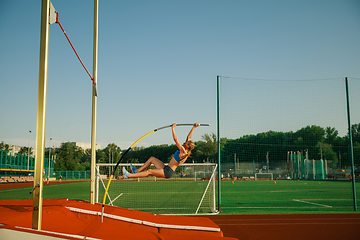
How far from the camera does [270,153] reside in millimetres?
15492

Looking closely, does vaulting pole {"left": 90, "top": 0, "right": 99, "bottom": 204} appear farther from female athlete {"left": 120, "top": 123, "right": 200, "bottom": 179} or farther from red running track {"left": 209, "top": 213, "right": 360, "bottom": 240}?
red running track {"left": 209, "top": 213, "right": 360, "bottom": 240}

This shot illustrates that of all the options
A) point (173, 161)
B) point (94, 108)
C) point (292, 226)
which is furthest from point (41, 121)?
point (292, 226)

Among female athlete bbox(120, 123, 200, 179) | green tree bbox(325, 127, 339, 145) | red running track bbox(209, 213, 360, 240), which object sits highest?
green tree bbox(325, 127, 339, 145)

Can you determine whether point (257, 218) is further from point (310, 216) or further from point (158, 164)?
point (158, 164)

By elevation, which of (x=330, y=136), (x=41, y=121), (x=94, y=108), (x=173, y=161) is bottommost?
(x=173, y=161)

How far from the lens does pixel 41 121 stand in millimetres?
3230

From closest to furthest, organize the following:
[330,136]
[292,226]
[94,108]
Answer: [94,108]
[292,226]
[330,136]

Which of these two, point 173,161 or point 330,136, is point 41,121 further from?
point 330,136

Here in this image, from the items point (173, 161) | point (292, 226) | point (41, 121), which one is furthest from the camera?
point (292, 226)

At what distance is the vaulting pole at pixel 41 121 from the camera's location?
3.12m

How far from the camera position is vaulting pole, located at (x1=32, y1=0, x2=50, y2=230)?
312 cm

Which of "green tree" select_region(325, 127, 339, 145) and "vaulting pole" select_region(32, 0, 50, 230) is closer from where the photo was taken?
"vaulting pole" select_region(32, 0, 50, 230)

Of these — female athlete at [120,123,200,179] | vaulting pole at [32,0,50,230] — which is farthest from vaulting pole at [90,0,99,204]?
vaulting pole at [32,0,50,230]

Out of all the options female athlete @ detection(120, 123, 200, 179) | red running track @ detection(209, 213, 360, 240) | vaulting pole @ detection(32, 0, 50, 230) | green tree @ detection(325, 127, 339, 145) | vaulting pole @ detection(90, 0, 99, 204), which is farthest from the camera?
green tree @ detection(325, 127, 339, 145)
